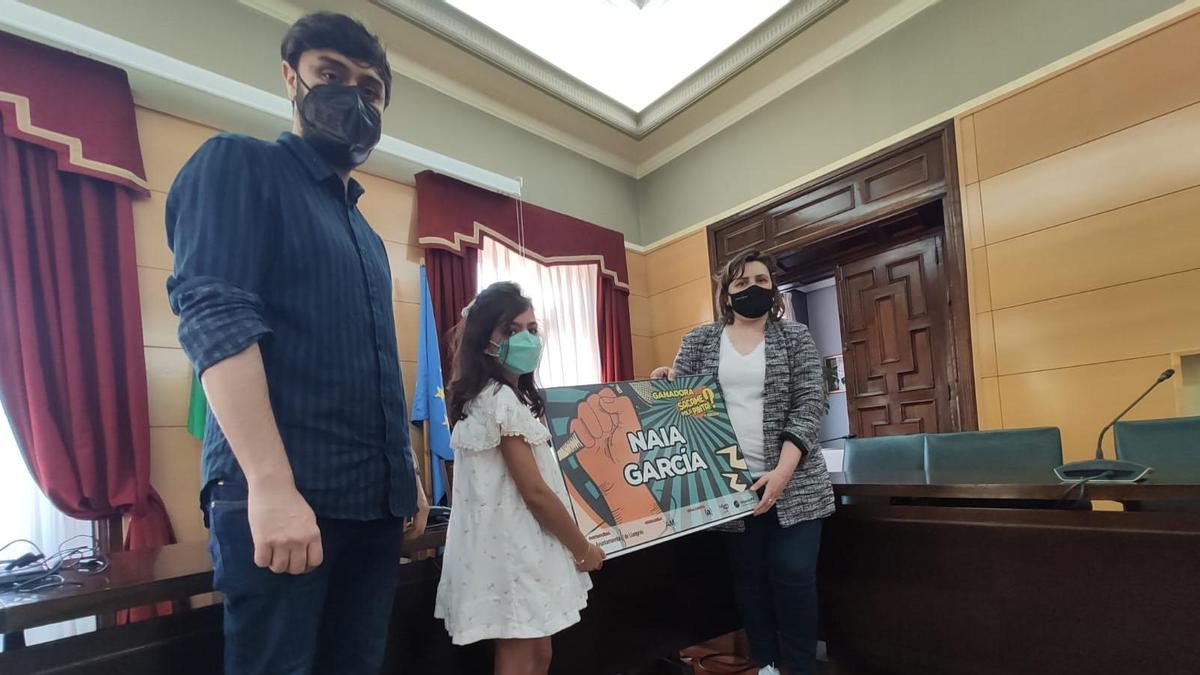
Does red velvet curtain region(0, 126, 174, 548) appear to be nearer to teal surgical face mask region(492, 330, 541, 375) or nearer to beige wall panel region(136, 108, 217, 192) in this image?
beige wall panel region(136, 108, 217, 192)

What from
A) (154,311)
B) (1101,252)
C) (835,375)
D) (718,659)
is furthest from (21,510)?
(1101,252)

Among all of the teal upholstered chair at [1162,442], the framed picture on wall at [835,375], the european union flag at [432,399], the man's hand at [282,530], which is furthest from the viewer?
the framed picture on wall at [835,375]

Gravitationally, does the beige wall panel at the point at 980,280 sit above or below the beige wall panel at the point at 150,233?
below

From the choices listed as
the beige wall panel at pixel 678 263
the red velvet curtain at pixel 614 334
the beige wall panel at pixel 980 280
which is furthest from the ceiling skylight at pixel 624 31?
the beige wall panel at pixel 980 280

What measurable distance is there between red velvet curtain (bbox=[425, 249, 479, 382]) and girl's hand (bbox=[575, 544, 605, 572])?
6.73 ft

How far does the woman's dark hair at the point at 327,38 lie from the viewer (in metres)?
0.76

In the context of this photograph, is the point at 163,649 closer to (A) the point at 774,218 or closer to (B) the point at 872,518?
(B) the point at 872,518

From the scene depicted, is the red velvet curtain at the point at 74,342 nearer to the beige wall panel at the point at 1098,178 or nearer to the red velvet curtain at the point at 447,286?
the red velvet curtain at the point at 447,286

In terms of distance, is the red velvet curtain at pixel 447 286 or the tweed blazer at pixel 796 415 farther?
the red velvet curtain at pixel 447 286

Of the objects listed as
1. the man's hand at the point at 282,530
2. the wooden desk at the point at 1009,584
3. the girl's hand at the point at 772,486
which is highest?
the man's hand at the point at 282,530

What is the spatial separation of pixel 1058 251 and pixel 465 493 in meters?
2.80

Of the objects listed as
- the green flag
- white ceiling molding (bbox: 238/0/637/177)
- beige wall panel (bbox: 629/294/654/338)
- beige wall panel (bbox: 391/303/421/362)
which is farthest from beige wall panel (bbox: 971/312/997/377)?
the green flag

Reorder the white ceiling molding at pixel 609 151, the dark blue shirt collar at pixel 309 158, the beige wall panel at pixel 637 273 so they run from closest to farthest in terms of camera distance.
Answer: the dark blue shirt collar at pixel 309 158, the white ceiling molding at pixel 609 151, the beige wall panel at pixel 637 273

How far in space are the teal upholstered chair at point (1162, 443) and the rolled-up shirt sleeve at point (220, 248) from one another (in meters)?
2.07
